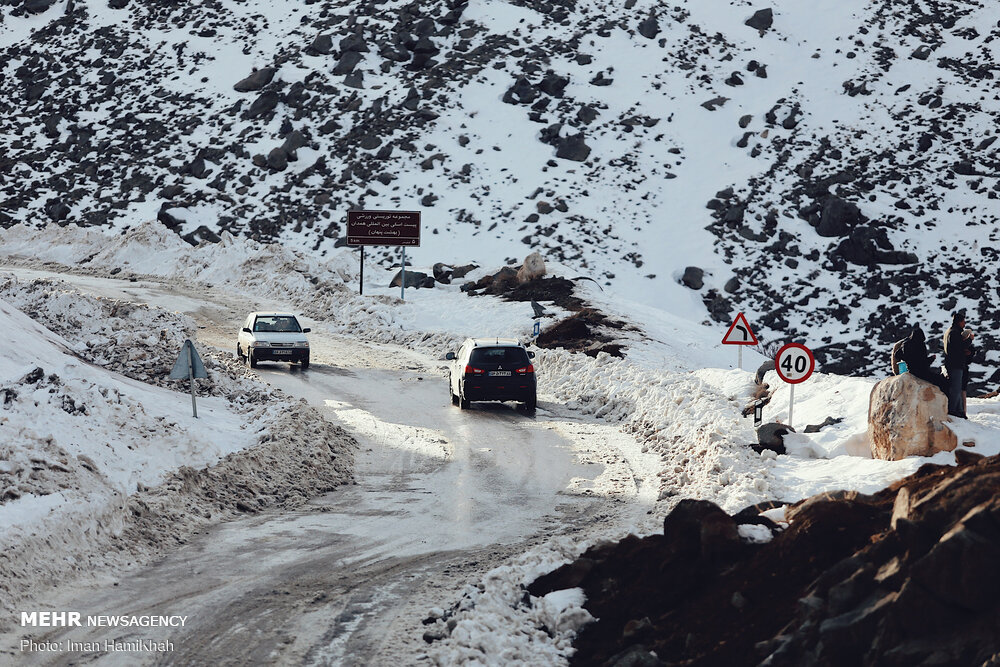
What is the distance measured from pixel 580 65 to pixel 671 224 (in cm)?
1677

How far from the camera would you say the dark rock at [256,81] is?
210ft

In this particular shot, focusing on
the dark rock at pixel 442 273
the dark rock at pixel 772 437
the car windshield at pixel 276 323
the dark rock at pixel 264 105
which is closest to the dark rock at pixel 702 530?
the dark rock at pixel 772 437

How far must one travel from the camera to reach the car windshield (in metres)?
27.5

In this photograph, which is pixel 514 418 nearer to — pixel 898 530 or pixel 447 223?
pixel 898 530

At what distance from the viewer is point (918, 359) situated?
13484 millimetres

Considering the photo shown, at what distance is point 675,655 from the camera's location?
7.54 metres

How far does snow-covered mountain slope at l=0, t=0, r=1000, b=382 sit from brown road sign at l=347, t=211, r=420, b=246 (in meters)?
7.61

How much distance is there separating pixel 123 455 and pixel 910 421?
1063 cm

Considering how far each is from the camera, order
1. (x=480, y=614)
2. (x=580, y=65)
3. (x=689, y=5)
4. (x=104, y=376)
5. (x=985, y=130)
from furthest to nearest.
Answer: (x=689, y=5) < (x=580, y=65) < (x=985, y=130) < (x=104, y=376) < (x=480, y=614)

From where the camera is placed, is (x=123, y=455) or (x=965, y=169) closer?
(x=123, y=455)

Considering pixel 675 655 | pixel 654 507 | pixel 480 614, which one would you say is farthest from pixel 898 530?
pixel 654 507

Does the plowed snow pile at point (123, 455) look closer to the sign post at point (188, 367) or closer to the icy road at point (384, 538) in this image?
the icy road at point (384, 538)

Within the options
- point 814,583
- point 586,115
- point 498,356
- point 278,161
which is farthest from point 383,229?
point 814,583

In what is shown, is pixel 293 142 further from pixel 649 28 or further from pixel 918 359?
pixel 918 359
